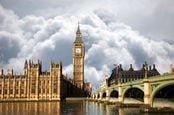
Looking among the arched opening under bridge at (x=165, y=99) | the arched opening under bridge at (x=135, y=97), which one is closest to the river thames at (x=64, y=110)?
the arched opening under bridge at (x=165, y=99)

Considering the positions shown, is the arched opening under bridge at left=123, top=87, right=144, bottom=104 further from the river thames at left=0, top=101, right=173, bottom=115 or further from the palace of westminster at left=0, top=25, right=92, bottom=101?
the palace of westminster at left=0, top=25, right=92, bottom=101

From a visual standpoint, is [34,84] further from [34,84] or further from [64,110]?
[64,110]

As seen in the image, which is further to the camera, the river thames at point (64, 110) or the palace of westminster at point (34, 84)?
the palace of westminster at point (34, 84)

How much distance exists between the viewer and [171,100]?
65750 millimetres

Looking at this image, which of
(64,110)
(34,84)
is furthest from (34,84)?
(64,110)

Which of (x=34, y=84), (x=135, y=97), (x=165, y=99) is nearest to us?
(x=165, y=99)

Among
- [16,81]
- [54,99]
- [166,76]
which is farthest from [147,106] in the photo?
[16,81]

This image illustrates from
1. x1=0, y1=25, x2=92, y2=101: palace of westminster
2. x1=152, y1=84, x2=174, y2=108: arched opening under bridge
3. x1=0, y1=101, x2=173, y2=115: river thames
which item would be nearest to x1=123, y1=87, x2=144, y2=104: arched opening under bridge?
x1=0, y1=101, x2=173, y2=115: river thames

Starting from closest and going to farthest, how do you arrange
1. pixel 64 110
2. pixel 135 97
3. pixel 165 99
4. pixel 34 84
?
pixel 165 99, pixel 64 110, pixel 135 97, pixel 34 84

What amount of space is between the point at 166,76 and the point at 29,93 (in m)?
115

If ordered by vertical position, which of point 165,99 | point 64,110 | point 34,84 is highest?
point 34,84

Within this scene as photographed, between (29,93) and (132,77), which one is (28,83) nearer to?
(29,93)

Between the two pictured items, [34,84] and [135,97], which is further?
[34,84]

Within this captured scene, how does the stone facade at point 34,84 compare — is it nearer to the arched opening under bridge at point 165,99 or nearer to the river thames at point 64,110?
the river thames at point 64,110
